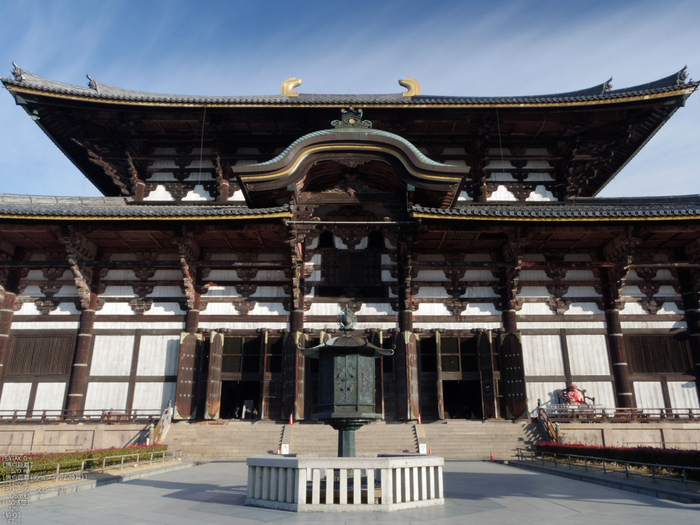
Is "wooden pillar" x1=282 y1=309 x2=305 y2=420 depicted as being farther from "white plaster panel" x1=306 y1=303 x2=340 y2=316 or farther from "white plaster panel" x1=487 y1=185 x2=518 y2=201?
"white plaster panel" x1=487 y1=185 x2=518 y2=201

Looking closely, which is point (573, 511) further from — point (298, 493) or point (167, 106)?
point (167, 106)

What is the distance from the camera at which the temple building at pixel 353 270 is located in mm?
18625

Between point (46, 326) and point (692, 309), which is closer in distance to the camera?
point (692, 309)

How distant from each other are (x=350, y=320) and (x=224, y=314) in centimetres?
1135

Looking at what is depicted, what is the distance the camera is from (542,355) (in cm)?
1955

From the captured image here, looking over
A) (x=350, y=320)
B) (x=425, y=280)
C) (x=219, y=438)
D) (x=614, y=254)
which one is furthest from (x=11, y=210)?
(x=614, y=254)

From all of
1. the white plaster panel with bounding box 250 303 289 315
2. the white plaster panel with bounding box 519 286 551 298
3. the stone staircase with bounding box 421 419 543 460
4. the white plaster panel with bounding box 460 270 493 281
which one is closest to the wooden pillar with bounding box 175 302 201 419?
the white plaster panel with bounding box 250 303 289 315

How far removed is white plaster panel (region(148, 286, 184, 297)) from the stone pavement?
9923mm

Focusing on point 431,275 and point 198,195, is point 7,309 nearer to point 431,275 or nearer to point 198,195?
point 198,195

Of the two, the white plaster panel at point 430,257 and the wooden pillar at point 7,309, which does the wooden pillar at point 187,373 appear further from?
the white plaster panel at point 430,257

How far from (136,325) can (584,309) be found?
59.5 ft

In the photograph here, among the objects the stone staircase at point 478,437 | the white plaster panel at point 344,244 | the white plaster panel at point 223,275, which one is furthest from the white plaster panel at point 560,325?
the white plaster panel at point 223,275

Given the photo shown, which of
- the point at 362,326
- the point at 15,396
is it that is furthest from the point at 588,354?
the point at 15,396

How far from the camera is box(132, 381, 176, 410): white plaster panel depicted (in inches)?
747
